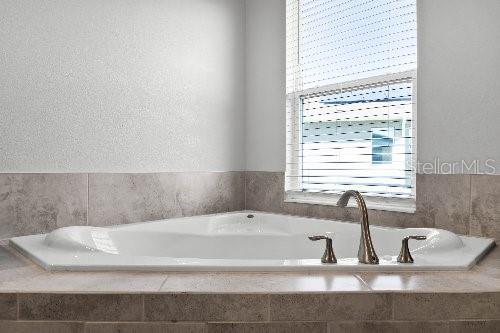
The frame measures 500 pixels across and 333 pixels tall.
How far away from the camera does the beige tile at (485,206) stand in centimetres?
203

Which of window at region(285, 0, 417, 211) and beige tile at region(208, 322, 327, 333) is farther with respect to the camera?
window at region(285, 0, 417, 211)

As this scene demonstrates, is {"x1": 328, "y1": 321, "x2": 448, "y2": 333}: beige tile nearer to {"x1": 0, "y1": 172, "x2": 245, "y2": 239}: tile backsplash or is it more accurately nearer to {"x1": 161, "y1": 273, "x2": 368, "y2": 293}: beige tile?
{"x1": 161, "y1": 273, "x2": 368, "y2": 293}: beige tile

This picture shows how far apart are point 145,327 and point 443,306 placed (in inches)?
32.7

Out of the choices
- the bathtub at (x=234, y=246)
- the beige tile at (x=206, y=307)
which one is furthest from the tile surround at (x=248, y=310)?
the bathtub at (x=234, y=246)

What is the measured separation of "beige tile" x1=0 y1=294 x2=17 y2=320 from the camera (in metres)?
1.22

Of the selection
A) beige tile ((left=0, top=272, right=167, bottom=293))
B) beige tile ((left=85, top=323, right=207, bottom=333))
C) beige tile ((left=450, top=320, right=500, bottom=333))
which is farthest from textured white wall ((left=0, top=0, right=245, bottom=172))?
beige tile ((left=450, top=320, right=500, bottom=333))

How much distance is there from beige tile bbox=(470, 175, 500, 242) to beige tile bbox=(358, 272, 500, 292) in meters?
0.69

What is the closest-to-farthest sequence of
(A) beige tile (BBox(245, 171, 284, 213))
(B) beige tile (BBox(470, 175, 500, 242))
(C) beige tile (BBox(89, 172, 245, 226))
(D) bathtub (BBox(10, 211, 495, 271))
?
(D) bathtub (BBox(10, 211, 495, 271)) < (B) beige tile (BBox(470, 175, 500, 242)) < (C) beige tile (BBox(89, 172, 245, 226)) < (A) beige tile (BBox(245, 171, 284, 213))

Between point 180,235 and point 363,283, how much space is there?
141cm

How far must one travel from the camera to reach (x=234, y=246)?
105 inches

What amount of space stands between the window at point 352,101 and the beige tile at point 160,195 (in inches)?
17.4

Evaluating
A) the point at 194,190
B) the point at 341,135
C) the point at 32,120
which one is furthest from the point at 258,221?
the point at 32,120

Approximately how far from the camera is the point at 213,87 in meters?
3.04

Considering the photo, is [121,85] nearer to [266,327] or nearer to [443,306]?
[266,327]
